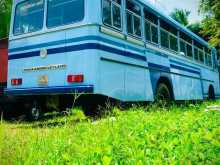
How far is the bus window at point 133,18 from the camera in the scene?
7.94 metres

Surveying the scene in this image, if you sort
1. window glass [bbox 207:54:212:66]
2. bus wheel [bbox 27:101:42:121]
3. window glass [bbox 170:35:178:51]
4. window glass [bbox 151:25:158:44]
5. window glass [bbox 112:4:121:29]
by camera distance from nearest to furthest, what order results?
window glass [bbox 112:4:121:29] → bus wheel [bbox 27:101:42:121] → window glass [bbox 151:25:158:44] → window glass [bbox 170:35:178:51] → window glass [bbox 207:54:212:66]

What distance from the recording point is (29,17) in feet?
26.0

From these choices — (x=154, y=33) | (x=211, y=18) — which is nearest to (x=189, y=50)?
(x=154, y=33)

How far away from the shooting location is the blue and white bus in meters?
6.75

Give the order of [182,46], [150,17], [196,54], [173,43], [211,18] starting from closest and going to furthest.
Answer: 1. [150,17]
2. [173,43]
3. [182,46]
4. [196,54]
5. [211,18]

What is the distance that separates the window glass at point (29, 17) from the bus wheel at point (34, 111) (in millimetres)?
1448

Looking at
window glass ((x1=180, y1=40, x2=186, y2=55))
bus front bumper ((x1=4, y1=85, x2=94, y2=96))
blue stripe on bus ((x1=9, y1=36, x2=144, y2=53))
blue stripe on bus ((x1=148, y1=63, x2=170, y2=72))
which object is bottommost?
bus front bumper ((x1=4, y1=85, x2=94, y2=96))

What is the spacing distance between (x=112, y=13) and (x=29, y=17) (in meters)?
1.73

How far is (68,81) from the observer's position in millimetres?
6840

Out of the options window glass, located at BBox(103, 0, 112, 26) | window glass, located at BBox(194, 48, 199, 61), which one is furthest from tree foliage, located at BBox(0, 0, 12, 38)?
window glass, located at BBox(103, 0, 112, 26)

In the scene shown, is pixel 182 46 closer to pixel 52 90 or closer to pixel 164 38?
pixel 164 38

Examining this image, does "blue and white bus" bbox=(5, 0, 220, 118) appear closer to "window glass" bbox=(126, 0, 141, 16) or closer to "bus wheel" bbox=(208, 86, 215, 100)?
"window glass" bbox=(126, 0, 141, 16)

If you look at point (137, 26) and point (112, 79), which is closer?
point (112, 79)

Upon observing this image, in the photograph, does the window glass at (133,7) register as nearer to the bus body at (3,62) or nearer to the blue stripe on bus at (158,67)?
the blue stripe on bus at (158,67)
